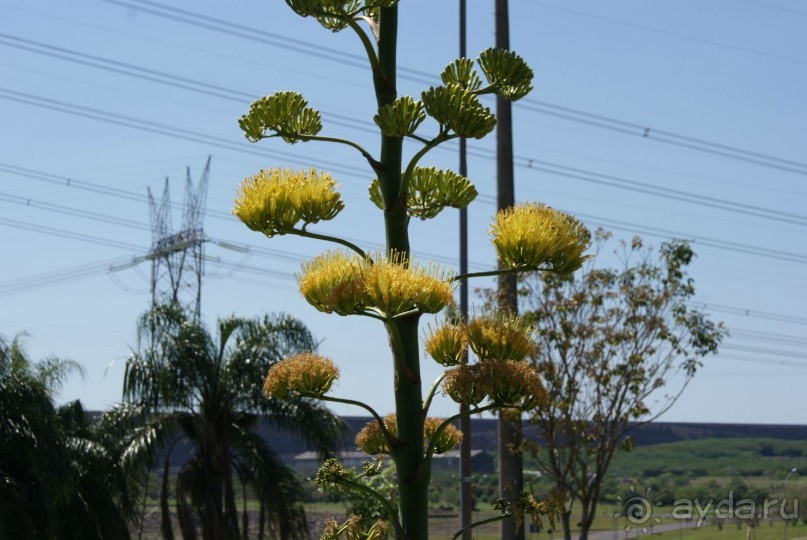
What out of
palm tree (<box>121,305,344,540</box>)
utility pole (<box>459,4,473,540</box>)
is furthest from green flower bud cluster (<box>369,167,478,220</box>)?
palm tree (<box>121,305,344,540</box>)

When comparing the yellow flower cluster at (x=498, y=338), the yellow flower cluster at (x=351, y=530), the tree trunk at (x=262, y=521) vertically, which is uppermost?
the yellow flower cluster at (x=498, y=338)

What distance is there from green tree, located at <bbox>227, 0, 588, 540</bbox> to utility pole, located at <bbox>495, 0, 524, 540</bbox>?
10820 millimetres

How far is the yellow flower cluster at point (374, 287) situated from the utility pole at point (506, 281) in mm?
11335

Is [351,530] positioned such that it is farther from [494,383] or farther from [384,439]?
[494,383]

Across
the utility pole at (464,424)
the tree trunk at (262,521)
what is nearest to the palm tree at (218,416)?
the tree trunk at (262,521)

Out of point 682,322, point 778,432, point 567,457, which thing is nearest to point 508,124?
point 682,322

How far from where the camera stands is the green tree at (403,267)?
5.21m

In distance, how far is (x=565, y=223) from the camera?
538cm

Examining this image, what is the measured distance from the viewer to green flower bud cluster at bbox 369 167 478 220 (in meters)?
6.00

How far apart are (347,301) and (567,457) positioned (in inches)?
603

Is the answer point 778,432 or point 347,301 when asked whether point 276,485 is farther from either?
point 778,432

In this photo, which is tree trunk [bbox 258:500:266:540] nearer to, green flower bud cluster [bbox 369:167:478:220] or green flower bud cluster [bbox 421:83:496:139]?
green flower bud cluster [bbox 369:167:478:220]

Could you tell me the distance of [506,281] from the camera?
58.1 ft

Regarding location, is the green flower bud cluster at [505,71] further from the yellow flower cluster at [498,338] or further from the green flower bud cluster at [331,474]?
the green flower bud cluster at [331,474]
